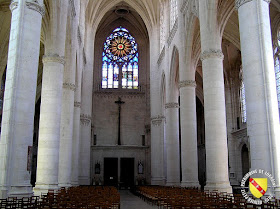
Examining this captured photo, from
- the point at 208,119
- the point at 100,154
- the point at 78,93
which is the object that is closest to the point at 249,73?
the point at 208,119

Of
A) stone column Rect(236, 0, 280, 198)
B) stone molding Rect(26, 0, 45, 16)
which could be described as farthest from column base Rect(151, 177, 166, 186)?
stone molding Rect(26, 0, 45, 16)

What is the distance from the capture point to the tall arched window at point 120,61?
43.3m

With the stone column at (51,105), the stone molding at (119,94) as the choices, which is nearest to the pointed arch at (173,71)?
the stone column at (51,105)

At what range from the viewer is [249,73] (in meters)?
12.4

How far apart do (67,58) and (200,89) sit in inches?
926

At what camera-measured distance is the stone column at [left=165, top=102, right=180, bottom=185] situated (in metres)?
27.2

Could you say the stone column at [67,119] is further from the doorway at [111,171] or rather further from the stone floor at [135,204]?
the doorway at [111,171]

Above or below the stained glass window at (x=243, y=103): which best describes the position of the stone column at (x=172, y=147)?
below

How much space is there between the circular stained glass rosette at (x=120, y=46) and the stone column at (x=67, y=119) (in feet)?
69.4

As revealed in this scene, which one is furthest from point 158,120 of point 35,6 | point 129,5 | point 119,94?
point 35,6

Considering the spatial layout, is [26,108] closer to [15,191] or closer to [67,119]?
[15,191]

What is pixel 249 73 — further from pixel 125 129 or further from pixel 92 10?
pixel 125 129

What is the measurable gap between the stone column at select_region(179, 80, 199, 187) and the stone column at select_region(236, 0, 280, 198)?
10.3m

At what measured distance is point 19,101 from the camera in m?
11.8
